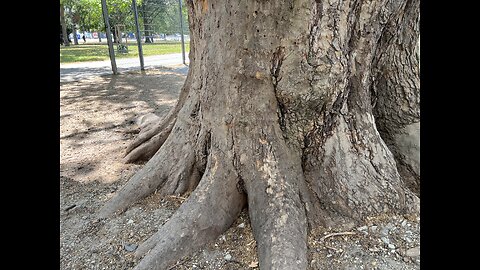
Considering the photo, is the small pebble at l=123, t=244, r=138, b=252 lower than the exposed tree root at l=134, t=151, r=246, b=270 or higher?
lower

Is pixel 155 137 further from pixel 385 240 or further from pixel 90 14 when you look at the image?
pixel 90 14

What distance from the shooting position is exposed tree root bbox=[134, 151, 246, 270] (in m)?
2.26

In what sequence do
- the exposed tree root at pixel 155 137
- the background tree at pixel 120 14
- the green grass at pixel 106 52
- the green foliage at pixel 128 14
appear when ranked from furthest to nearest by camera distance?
1. the background tree at pixel 120 14
2. the green grass at pixel 106 52
3. the green foliage at pixel 128 14
4. the exposed tree root at pixel 155 137

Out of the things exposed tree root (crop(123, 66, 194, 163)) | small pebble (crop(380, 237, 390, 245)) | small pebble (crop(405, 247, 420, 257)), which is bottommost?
small pebble (crop(405, 247, 420, 257))

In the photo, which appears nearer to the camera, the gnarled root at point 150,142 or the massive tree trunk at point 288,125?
the massive tree trunk at point 288,125

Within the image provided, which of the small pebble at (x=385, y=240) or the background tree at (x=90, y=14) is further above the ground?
the background tree at (x=90, y=14)

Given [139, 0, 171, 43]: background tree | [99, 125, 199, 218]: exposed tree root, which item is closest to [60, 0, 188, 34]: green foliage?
[139, 0, 171, 43]: background tree

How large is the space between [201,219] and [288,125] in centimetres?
89

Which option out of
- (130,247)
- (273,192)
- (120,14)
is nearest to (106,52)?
(120,14)

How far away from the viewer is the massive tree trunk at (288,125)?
216 cm

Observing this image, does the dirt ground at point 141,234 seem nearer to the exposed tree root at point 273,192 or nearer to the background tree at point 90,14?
the exposed tree root at point 273,192

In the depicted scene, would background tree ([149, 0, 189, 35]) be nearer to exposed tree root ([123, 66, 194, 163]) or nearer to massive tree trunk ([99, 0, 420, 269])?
exposed tree root ([123, 66, 194, 163])

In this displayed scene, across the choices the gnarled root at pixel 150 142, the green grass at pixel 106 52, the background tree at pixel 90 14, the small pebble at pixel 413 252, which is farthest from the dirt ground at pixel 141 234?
the background tree at pixel 90 14

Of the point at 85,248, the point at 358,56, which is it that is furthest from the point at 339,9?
the point at 85,248
